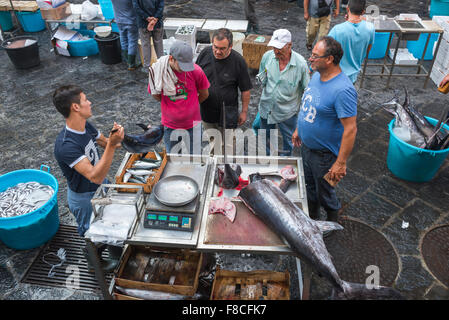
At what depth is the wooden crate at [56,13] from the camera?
9234mm

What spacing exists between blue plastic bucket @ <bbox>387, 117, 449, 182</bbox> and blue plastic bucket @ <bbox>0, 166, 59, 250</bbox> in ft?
15.2

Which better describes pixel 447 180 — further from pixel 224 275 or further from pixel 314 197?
pixel 224 275

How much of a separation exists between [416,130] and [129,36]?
20.4 feet

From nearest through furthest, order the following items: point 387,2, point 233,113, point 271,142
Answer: point 233,113 < point 271,142 < point 387,2

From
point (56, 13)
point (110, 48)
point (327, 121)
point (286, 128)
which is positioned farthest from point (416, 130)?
point (56, 13)

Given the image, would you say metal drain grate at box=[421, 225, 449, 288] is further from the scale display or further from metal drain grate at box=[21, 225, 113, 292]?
metal drain grate at box=[21, 225, 113, 292]

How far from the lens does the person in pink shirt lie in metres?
4.08

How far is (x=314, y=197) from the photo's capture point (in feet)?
15.0

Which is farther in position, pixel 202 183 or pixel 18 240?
pixel 18 240

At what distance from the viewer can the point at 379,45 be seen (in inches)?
336

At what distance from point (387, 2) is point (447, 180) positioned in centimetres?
880

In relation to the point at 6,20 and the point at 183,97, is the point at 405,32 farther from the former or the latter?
the point at 6,20

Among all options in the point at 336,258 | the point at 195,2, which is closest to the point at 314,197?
the point at 336,258
